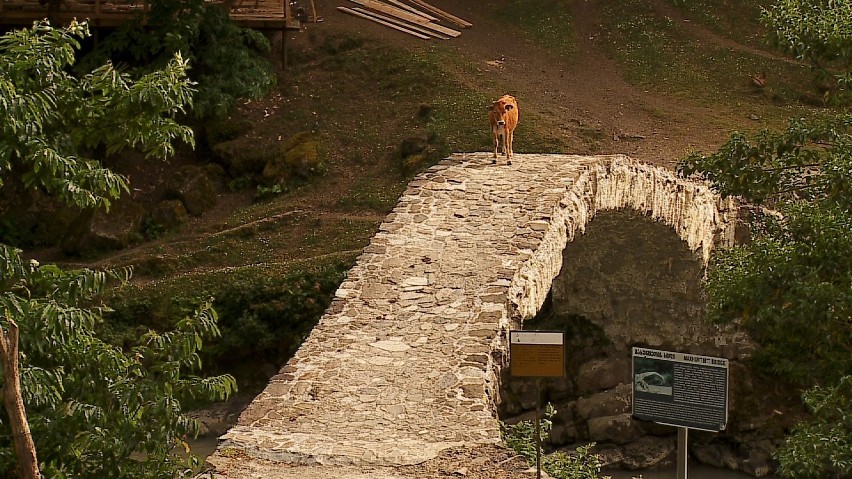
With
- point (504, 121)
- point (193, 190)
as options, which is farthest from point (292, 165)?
point (504, 121)

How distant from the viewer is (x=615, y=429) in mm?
17859

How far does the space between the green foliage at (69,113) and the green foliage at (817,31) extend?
195 inches

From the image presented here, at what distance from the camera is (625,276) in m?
17.4

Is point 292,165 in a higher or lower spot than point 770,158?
lower

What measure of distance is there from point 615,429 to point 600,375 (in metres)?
0.88

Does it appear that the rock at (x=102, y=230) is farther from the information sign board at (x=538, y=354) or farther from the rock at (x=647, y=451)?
the information sign board at (x=538, y=354)

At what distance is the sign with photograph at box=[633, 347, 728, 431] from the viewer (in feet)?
26.6

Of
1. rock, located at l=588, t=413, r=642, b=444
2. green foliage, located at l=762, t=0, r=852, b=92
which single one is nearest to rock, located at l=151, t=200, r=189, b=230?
rock, located at l=588, t=413, r=642, b=444

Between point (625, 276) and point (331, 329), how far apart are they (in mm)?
8069

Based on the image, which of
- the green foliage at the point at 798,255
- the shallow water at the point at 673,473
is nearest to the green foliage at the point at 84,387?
the green foliage at the point at 798,255

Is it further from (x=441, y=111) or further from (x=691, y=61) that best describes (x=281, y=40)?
(x=691, y=61)

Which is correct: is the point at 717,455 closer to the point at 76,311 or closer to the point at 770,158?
the point at 770,158

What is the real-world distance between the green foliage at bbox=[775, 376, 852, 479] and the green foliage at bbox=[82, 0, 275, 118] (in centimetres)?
1231

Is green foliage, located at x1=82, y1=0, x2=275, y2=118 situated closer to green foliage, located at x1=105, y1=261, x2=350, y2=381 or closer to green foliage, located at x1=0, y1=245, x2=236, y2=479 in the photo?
green foliage, located at x1=105, y1=261, x2=350, y2=381
